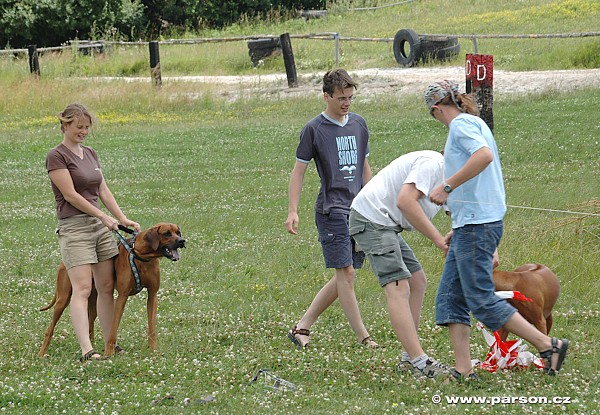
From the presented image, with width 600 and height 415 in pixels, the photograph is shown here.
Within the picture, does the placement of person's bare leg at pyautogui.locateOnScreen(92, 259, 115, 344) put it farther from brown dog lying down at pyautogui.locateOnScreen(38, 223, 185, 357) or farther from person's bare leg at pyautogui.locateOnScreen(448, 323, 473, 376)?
person's bare leg at pyautogui.locateOnScreen(448, 323, 473, 376)

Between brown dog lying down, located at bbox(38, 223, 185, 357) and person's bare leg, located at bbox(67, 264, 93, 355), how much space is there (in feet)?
0.55

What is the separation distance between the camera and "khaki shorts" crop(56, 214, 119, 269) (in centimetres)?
682

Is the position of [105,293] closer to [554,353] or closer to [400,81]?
[554,353]

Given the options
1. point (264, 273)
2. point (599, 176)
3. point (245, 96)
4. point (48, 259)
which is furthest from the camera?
point (245, 96)

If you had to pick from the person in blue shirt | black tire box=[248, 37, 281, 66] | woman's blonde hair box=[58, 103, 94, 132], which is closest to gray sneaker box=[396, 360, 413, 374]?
the person in blue shirt

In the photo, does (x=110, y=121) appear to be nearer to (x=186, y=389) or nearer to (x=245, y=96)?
(x=245, y=96)

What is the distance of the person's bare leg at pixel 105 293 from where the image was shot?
7031mm

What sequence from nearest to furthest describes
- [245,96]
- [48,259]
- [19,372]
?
1. [19,372]
2. [48,259]
3. [245,96]

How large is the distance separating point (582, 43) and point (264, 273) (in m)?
19.3

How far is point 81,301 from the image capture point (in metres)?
6.86

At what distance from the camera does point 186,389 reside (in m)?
5.93

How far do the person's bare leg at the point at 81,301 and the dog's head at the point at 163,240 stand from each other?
479mm

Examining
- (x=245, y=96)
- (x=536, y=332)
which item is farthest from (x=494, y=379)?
(x=245, y=96)

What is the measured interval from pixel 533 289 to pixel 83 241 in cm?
305
